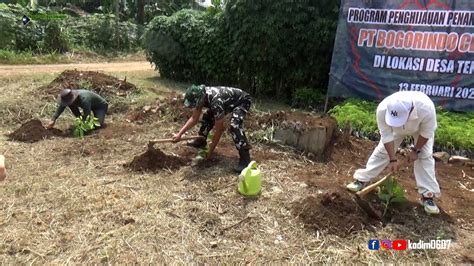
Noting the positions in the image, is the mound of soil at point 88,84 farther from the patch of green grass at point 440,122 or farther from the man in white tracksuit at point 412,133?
the man in white tracksuit at point 412,133

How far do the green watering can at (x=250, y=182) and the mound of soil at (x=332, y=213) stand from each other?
17.7 inches

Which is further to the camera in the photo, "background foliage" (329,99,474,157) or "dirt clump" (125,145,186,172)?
"background foliage" (329,99,474,157)

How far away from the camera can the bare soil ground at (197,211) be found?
3.48 m

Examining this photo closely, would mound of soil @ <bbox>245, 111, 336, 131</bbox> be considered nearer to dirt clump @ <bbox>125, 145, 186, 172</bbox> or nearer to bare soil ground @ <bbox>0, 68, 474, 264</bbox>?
bare soil ground @ <bbox>0, 68, 474, 264</bbox>

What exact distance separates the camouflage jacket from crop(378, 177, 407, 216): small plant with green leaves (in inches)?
69.7

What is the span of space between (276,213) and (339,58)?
199 inches

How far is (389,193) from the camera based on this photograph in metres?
4.09

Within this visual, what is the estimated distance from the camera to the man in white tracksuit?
12.0 ft

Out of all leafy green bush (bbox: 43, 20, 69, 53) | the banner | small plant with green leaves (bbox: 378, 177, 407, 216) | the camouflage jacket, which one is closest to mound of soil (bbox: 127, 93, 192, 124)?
the camouflage jacket

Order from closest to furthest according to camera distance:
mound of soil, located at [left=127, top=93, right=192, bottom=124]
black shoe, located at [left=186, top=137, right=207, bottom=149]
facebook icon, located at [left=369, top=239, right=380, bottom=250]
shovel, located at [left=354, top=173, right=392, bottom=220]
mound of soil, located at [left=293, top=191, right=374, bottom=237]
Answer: facebook icon, located at [left=369, top=239, right=380, bottom=250] < mound of soil, located at [left=293, top=191, right=374, bottom=237] < shovel, located at [left=354, top=173, right=392, bottom=220] < black shoe, located at [left=186, top=137, right=207, bottom=149] < mound of soil, located at [left=127, top=93, right=192, bottom=124]

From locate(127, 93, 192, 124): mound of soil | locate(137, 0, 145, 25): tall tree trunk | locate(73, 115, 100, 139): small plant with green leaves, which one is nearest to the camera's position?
locate(73, 115, 100, 139): small plant with green leaves

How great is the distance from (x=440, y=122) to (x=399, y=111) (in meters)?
3.55

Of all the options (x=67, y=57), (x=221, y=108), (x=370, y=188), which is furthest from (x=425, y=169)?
(x=67, y=57)

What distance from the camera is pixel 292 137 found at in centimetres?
578
